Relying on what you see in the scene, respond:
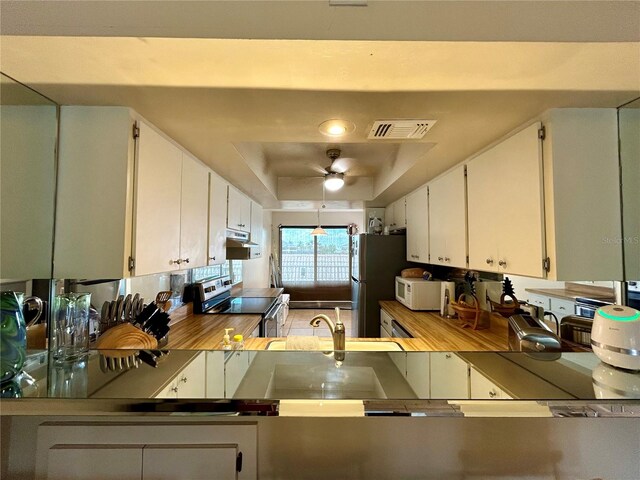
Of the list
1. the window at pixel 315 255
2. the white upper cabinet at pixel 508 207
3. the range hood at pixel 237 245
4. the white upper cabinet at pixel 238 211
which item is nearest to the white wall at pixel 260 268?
the window at pixel 315 255

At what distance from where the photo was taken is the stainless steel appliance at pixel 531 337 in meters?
1.35

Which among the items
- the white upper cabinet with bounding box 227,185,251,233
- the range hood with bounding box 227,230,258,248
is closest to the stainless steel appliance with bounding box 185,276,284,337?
the range hood with bounding box 227,230,258,248

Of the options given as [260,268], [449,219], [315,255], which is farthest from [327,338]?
[315,255]

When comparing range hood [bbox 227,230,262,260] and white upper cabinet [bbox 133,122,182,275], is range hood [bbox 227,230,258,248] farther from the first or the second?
white upper cabinet [bbox 133,122,182,275]

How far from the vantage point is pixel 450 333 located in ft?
7.02

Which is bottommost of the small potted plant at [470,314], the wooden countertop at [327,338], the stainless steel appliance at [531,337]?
the wooden countertop at [327,338]

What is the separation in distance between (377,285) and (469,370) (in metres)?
2.63

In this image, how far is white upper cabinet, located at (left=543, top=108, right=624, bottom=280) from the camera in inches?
49.7

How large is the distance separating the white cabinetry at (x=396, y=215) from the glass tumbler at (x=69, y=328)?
3135 mm

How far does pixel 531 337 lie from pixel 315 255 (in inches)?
230

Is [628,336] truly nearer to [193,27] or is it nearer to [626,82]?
[626,82]

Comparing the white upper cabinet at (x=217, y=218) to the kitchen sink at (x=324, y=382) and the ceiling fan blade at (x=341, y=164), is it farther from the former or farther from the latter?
the kitchen sink at (x=324, y=382)

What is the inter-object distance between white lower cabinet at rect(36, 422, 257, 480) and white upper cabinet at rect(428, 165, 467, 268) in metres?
1.86

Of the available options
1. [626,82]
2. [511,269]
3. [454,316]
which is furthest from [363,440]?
[454,316]
